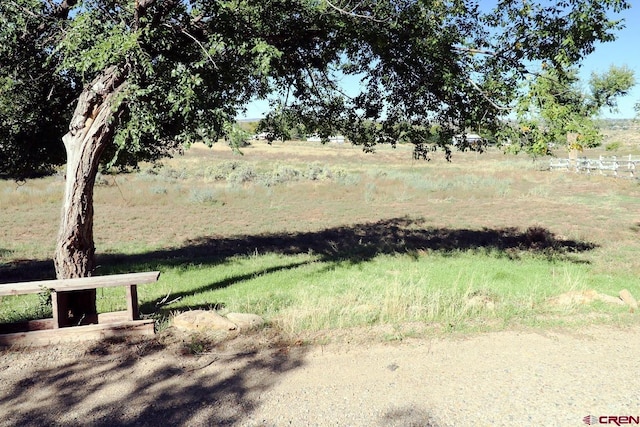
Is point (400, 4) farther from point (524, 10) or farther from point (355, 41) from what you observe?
point (524, 10)

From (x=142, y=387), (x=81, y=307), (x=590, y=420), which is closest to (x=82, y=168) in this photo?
(x=81, y=307)

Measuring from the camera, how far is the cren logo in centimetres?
382

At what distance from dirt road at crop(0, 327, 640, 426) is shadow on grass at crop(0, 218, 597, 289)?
17.8ft

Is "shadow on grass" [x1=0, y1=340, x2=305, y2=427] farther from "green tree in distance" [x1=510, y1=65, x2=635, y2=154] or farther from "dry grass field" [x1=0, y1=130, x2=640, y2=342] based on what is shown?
"green tree in distance" [x1=510, y1=65, x2=635, y2=154]

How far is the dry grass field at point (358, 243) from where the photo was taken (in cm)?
731

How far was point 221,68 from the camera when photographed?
325 inches

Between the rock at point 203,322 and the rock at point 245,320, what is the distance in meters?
0.10

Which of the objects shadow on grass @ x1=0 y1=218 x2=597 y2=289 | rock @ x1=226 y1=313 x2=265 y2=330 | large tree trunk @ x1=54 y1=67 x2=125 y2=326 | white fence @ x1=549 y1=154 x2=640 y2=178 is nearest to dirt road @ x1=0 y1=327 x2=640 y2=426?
rock @ x1=226 y1=313 x2=265 y2=330

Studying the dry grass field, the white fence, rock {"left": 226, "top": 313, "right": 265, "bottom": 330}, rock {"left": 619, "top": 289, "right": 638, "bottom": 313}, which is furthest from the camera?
the white fence

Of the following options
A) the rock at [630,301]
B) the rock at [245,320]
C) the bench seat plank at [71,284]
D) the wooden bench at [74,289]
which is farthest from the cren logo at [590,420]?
the bench seat plank at [71,284]

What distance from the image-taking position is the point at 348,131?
40.4ft

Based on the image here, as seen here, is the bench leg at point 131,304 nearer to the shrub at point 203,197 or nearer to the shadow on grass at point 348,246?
the shadow on grass at point 348,246

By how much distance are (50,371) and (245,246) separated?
11.1m

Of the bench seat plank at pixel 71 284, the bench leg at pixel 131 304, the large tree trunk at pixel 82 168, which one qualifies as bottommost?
the bench leg at pixel 131 304
